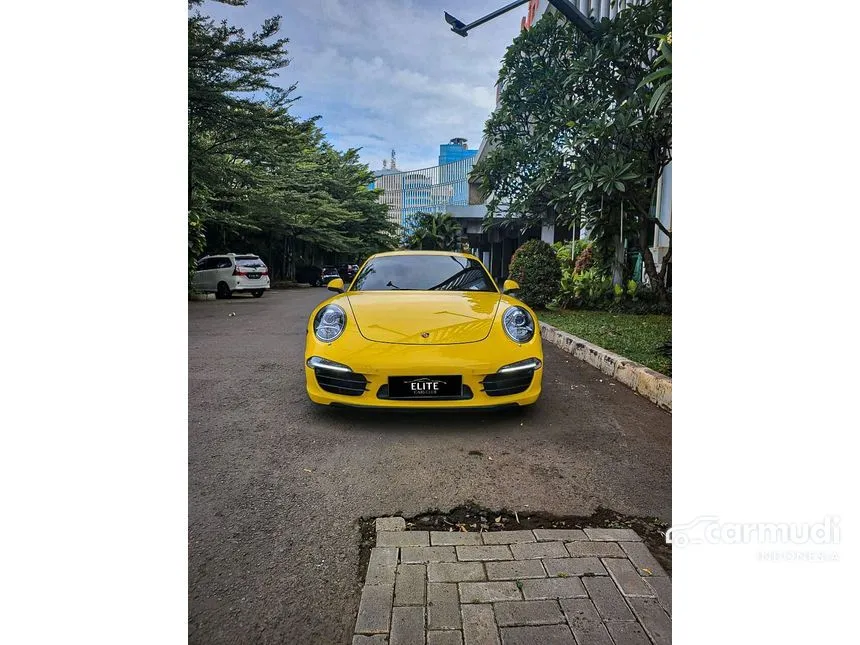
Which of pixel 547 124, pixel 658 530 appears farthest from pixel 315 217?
pixel 658 530

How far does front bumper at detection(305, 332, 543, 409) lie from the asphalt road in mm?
200

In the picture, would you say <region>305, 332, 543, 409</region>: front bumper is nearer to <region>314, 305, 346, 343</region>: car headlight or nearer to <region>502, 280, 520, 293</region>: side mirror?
<region>314, 305, 346, 343</region>: car headlight

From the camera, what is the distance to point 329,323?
125 inches

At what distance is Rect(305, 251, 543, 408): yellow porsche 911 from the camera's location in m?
2.88

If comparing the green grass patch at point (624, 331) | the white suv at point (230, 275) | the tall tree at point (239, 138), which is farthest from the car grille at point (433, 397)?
the white suv at point (230, 275)

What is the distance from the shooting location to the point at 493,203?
1044cm

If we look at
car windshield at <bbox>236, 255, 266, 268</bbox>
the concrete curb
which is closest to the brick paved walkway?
the concrete curb

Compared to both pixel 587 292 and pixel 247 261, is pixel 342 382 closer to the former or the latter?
pixel 587 292

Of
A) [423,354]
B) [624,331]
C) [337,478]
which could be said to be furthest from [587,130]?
[337,478]

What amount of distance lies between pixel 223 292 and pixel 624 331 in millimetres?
13735

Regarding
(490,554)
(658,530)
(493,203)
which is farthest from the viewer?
(493,203)

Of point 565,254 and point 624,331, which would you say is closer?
point 624,331
